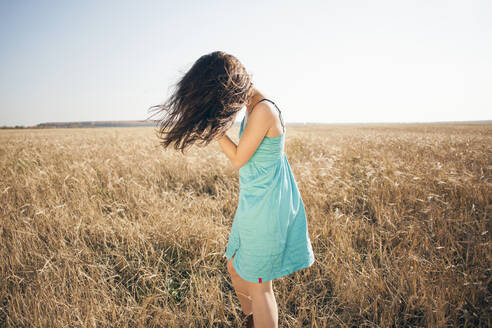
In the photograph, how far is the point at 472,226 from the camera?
7.27 ft

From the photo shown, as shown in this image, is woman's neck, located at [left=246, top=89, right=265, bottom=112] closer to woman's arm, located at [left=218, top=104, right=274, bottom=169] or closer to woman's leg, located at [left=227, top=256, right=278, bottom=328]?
woman's arm, located at [left=218, top=104, right=274, bottom=169]

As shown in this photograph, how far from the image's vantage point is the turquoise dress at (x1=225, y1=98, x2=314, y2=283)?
1170 millimetres

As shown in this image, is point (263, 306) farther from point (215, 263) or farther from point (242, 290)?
point (215, 263)

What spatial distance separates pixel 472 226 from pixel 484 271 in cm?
74

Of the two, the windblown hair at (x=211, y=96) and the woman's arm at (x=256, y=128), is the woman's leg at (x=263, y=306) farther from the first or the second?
the windblown hair at (x=211, y=96)

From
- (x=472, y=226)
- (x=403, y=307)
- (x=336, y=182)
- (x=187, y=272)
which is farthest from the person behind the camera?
(x=336, y=182)

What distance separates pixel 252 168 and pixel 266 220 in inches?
12.4

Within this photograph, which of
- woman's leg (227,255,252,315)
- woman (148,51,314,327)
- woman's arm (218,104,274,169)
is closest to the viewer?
woman's arm (218,104,274,169)

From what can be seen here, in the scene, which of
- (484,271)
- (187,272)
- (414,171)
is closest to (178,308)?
(187,272)

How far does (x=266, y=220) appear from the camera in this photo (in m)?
1.19

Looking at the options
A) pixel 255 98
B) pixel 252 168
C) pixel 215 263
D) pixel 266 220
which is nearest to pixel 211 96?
pixel 255 98

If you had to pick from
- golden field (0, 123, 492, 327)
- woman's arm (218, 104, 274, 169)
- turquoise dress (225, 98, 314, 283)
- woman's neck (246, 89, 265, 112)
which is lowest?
golden field (0, 123, 492, 327)

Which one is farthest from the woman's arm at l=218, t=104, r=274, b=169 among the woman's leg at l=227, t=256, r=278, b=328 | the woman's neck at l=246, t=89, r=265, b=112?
the woman's leg at l=227, t=256, r=278, b=328

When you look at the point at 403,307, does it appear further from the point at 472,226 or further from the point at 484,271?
the point at 472,226
